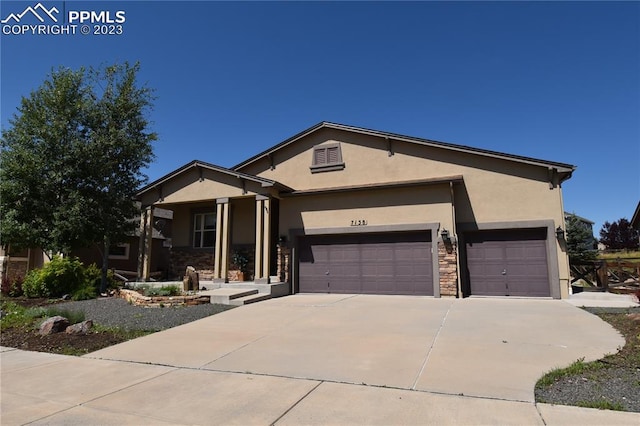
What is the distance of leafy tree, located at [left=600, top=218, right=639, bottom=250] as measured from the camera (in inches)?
1404

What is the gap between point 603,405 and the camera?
3.86m

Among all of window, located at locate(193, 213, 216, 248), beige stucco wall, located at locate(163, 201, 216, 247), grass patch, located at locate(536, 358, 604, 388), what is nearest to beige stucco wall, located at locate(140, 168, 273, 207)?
beige stucco wall, located at locate(163, 201, 216, 247)

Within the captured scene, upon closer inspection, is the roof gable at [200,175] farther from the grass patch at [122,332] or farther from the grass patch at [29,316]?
the grass patch at [122,332]

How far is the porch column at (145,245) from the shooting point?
642 inches

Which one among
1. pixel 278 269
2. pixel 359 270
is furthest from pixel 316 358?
pixel 278 269

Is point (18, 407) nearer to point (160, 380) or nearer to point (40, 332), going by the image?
point (160, 380)

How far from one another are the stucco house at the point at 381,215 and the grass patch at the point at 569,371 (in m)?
8.29

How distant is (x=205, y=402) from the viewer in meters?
4.23

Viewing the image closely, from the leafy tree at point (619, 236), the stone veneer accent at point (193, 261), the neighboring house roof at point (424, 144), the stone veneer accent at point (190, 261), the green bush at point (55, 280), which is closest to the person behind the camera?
the neighboring house roof at point (424, 144)

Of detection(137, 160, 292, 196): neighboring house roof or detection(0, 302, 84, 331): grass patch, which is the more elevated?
detection(137, 160, 292, 196): neighboring house roof

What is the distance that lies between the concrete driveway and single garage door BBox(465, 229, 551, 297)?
4.20 metres

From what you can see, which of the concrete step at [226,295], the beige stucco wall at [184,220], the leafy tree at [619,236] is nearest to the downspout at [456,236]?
the concrete step at [226,295]

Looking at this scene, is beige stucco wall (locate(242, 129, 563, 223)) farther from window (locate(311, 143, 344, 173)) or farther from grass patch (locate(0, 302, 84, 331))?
grass patch (locate(0, 302, 84, 331))

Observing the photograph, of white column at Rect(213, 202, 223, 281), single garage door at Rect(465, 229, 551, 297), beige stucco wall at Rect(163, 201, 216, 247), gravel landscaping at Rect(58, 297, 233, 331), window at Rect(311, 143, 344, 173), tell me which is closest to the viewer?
gravel landscaping at Rect(58, 297, 233, 331)
